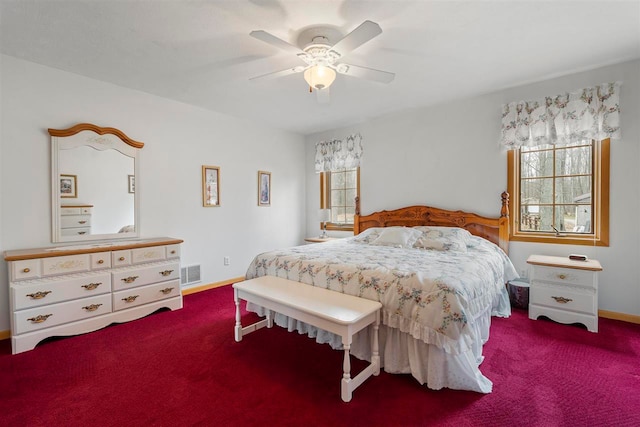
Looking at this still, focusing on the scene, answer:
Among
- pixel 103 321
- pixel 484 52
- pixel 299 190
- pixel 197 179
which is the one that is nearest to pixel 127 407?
pixel 103 321

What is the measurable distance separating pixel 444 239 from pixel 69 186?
403 cm

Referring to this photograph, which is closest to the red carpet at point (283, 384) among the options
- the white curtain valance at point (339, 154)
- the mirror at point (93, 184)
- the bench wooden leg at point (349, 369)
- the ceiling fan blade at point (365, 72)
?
the bench wooden leg at point (349, 369)

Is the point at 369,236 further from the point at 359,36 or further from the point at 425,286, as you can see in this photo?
the point at 359,36

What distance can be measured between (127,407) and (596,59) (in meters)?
4.72

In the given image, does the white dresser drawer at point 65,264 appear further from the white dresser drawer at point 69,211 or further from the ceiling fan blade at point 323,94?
the ceiling fan blade at point 323,94

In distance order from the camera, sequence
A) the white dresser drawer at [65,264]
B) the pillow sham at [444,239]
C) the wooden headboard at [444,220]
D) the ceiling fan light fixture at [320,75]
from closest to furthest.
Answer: the ceiling fan light fixture at [320,75] → the white dresser drawer at [65,264] → the pillow sham at [444,239] → the wooden headboard at [444,220]

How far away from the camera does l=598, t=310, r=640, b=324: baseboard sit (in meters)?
2.91

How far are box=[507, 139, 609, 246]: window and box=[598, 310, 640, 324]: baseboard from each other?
701 millimetres

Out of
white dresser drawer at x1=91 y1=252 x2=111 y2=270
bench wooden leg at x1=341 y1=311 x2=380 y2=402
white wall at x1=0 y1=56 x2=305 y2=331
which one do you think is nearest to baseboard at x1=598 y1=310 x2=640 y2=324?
bench wooden leg at x1=341 y1=311 x2=380 y2=402

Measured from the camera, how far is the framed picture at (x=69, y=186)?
3008 millimetres

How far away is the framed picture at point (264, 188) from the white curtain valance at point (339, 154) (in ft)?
3.11

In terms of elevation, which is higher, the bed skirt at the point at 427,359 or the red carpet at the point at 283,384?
the bed skirt at the point at 427,359

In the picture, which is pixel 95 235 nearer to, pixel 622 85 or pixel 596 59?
pixel 596 59

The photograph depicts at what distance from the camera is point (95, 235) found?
3225mm
